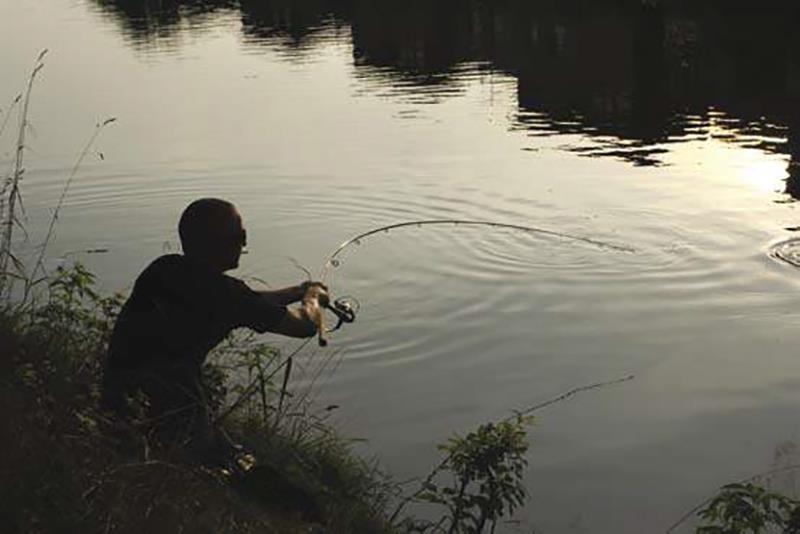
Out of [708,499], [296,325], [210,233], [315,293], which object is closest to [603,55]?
[708,499]

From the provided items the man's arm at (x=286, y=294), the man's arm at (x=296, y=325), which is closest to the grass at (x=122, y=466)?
the man's arm at (x=296, y=325)

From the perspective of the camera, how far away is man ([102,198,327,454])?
19.8 ft

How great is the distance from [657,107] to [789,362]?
19.7m

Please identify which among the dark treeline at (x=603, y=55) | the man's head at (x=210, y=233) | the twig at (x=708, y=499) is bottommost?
the twig at (x=708, y=499)

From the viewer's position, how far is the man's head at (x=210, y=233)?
20.1 ft

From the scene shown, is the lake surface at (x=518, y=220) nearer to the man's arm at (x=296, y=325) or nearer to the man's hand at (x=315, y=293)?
the man's hand at (x=315, y=293)

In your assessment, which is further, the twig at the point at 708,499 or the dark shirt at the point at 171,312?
the twig at the point at 708,499

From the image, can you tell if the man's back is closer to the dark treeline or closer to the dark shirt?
the dark shirt

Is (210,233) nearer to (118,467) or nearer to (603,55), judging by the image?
(118,467)

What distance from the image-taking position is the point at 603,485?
8312mm

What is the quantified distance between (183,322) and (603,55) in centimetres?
3783

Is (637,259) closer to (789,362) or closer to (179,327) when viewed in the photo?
(789,362)

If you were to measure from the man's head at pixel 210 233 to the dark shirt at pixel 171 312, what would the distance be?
10 centimetres

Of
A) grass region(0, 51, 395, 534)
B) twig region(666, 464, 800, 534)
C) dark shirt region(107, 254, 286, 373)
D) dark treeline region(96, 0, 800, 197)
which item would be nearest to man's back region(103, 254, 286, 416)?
dark shirt region(107, 254, 286, 373)
